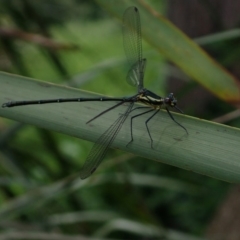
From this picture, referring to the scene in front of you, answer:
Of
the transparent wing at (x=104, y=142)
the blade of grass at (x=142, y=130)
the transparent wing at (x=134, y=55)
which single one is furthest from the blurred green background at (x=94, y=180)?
the blade of grass at (x=142, y=130)

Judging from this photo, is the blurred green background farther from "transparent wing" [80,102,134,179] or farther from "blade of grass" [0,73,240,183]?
"blade of grass" [0,73,240,183]

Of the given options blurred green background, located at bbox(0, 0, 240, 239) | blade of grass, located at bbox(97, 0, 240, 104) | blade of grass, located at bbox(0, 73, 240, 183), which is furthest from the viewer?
blurred green background, located at bbox(0, 0, 240, 239)

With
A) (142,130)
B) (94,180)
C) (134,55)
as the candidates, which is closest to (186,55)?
(142,130)

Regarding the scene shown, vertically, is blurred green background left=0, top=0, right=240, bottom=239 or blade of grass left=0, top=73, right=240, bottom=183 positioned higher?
blurred green background left=0, top=0, right=240, bottom=239

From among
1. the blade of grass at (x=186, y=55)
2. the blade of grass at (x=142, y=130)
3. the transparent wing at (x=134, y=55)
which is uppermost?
the transparent wing at (x=134, y=55)

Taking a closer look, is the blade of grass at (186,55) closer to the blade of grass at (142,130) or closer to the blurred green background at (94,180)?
the blade of grass at (142,130)

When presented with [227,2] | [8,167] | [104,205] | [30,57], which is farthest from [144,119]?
[30,57]

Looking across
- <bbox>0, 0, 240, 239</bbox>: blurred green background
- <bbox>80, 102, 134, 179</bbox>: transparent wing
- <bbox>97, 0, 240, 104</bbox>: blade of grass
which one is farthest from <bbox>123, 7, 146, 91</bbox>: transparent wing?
<bbox>80, 102, 134, 179</bbox>: transparent wing

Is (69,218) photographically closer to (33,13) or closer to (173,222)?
(173,222)

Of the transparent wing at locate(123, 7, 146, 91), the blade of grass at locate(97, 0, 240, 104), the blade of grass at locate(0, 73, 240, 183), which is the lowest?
the blade of grass at locate(0, 73, 240, 183)
